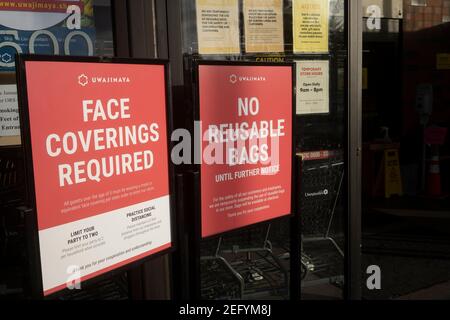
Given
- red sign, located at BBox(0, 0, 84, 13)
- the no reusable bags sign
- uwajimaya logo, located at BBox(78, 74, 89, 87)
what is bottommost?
the no reusable bags sign

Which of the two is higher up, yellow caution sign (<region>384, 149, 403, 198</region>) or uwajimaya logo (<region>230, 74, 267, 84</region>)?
uwajimaya logo (<region>230, 74, 267, 84</region>)

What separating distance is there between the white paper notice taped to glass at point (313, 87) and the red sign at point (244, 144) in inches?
35.6

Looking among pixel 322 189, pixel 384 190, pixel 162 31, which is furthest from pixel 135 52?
pixel 384 190

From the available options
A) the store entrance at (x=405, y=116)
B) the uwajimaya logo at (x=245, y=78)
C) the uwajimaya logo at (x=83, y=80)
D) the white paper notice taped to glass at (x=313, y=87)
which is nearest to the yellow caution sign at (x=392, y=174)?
the store entrance at (x=405, y=116)

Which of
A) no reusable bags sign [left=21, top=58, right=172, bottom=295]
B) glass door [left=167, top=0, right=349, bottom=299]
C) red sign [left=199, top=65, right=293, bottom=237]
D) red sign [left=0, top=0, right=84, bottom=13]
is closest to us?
no reusable bags sign [left=21, top=58, right=172, bottom=295]

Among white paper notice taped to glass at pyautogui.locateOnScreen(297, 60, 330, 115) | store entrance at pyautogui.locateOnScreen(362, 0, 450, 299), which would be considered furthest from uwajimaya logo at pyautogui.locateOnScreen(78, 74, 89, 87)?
store entrance at pyautogui.locateOnScreen(362, 0, 450, 299)

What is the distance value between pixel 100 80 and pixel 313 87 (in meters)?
1.91

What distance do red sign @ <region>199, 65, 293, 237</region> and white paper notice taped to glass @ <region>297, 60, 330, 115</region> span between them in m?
0.90

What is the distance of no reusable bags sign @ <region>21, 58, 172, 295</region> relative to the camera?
1.72 m

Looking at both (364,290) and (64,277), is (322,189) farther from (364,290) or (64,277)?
(64,277)

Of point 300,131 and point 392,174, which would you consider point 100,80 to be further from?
point 392,174

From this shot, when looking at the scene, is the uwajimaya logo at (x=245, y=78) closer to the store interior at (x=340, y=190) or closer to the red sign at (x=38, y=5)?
the store interior at (x=340, y=190)

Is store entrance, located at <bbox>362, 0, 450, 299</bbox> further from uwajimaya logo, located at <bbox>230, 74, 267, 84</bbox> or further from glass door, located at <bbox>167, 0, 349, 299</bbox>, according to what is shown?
uwajimaya logo, located at <bbox>230, 74, 267, 84</bbox>
